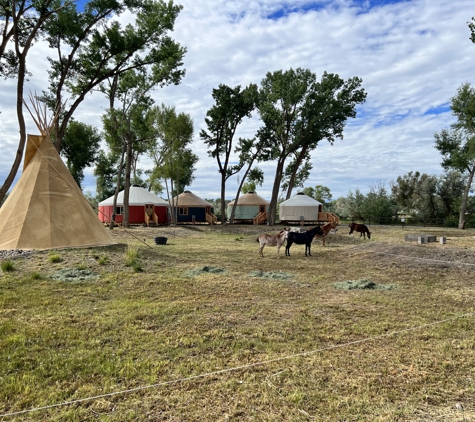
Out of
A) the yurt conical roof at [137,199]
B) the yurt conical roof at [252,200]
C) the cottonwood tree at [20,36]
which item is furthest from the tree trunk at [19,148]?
the yurt conical roof at [252,200]

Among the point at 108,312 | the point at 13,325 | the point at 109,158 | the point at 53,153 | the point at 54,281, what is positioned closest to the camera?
the point at 13,325

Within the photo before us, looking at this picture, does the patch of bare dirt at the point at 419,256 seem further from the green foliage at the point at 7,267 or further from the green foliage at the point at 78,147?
the green foliage at the point at 78,147

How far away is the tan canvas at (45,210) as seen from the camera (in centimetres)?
992

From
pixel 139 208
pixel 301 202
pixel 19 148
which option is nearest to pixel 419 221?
pixel 301 202

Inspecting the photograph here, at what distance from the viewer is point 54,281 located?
7.29m

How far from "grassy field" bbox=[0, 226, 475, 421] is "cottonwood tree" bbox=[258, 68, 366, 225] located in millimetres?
20796

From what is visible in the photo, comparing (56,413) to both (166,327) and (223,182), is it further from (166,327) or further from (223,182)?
(223,182)

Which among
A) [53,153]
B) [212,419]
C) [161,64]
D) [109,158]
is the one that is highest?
[161,64]

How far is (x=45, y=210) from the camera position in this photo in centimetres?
1023

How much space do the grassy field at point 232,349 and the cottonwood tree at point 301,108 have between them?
2080 centimetres

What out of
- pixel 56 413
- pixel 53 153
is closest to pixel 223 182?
pixel 53 153

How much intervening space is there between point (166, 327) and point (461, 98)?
2993cm

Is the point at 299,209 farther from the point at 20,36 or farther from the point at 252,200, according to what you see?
the point at 20,36

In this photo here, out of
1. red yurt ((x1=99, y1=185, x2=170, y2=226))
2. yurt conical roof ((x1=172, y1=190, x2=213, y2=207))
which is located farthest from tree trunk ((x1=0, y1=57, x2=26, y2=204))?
yurt conical roof ((x1=172, y1=190, x2=213, y2=207))
